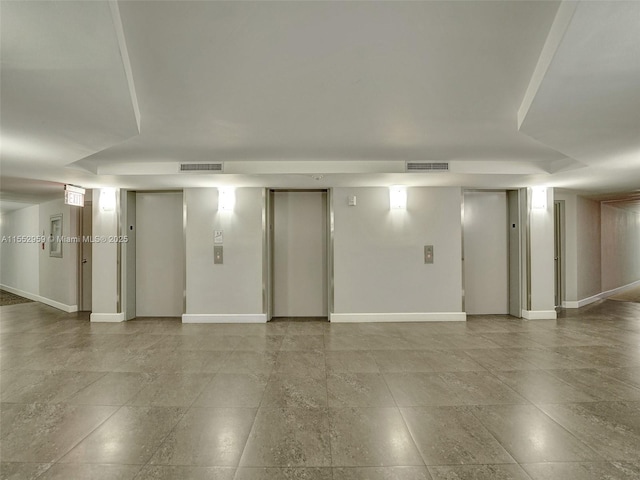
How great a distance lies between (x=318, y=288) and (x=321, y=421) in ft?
13.0

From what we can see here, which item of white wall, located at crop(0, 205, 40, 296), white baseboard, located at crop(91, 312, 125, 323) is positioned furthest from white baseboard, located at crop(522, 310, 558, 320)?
white wall, located at crop(0, 205, 40, 296)

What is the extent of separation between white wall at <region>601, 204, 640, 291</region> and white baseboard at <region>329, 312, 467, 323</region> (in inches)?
228

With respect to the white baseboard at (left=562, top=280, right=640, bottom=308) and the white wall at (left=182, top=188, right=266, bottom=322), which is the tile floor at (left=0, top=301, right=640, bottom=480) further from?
the white baseboard at (left=562, top=280, right=640, bottom=308)

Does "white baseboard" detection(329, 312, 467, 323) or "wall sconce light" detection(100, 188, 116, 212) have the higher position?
"wall sconce light" detection(100, 188, 116, 212)

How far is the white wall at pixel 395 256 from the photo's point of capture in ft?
20.5

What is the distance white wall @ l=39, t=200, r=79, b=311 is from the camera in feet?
24.0

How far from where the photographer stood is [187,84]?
9.50ft

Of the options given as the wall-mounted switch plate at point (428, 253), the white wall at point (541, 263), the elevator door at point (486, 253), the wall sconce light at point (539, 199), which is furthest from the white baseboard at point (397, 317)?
the wall sconce light at point (539, 199)

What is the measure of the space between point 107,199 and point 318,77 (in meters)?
5.41

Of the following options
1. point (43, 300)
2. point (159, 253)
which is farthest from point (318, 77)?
point (43, 300)

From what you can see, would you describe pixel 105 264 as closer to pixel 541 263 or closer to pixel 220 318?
pixel 220 318

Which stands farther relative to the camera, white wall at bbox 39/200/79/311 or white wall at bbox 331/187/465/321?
white wall at bbox 39/200/79/311

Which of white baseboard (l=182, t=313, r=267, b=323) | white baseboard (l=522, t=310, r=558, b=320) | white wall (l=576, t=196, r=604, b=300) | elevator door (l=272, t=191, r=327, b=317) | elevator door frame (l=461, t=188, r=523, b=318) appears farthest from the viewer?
white wall (l=576, t=196, r=604, b=300)

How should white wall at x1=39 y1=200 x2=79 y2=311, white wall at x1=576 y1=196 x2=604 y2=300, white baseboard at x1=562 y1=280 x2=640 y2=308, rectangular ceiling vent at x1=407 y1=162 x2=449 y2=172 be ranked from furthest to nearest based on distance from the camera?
white wall at x1=576 y1=196 x2=604 y2=300 < white baseboard at x1=562 y1=280 x2=640 y2=308 < white wall at x1=39 y1=200 x2=79 y2=311 < rectangular ceiling vent at x1=407 y1=162 x2=449 y2=172
